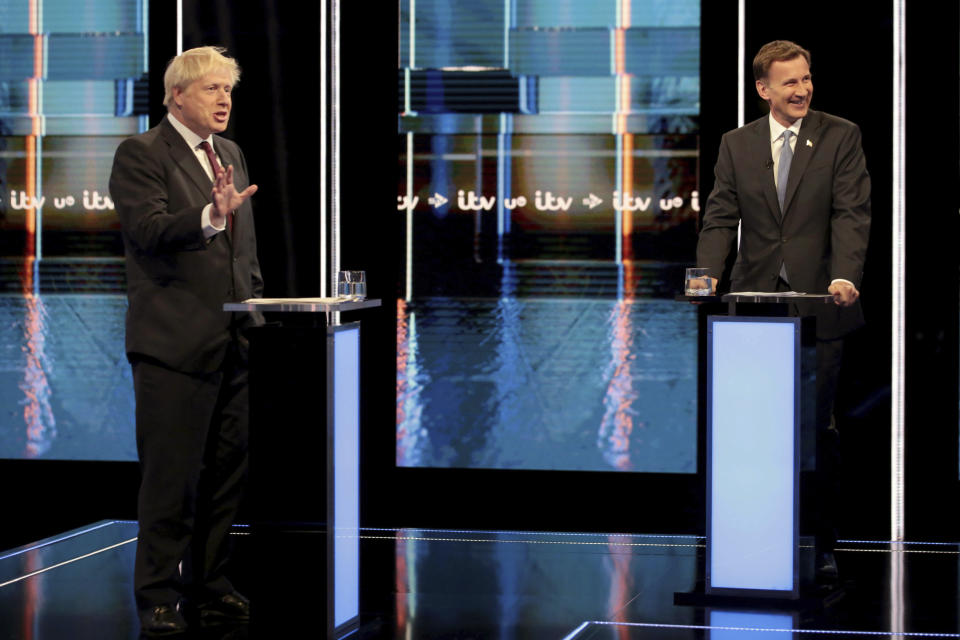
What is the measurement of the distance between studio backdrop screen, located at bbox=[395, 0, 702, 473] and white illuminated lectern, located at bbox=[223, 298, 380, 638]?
1831 mm

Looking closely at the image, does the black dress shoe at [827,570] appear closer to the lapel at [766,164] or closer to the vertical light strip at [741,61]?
the lapel at [766,164]

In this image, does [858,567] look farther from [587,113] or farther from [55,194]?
[55,194]

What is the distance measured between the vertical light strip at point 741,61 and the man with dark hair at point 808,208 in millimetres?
693

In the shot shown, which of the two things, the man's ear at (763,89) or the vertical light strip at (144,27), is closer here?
the man's ear at (763,89)

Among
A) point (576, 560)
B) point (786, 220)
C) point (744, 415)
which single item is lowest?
point (576, 560)

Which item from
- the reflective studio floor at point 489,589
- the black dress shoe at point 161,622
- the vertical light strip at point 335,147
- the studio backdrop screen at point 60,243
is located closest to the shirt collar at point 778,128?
the reflective studio floor at point 489,589

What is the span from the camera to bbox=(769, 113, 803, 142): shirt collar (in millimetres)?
4168

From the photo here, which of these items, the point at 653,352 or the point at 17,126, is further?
the point at 17,126

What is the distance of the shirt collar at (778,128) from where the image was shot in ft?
13.7

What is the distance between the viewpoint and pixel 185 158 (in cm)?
367

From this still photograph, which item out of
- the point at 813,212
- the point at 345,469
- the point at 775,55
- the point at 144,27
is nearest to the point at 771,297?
the point at 813,212

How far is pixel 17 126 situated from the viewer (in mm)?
5520

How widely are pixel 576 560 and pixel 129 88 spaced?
2659 mm

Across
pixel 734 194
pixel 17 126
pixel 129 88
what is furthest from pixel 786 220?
pixel 17 126
